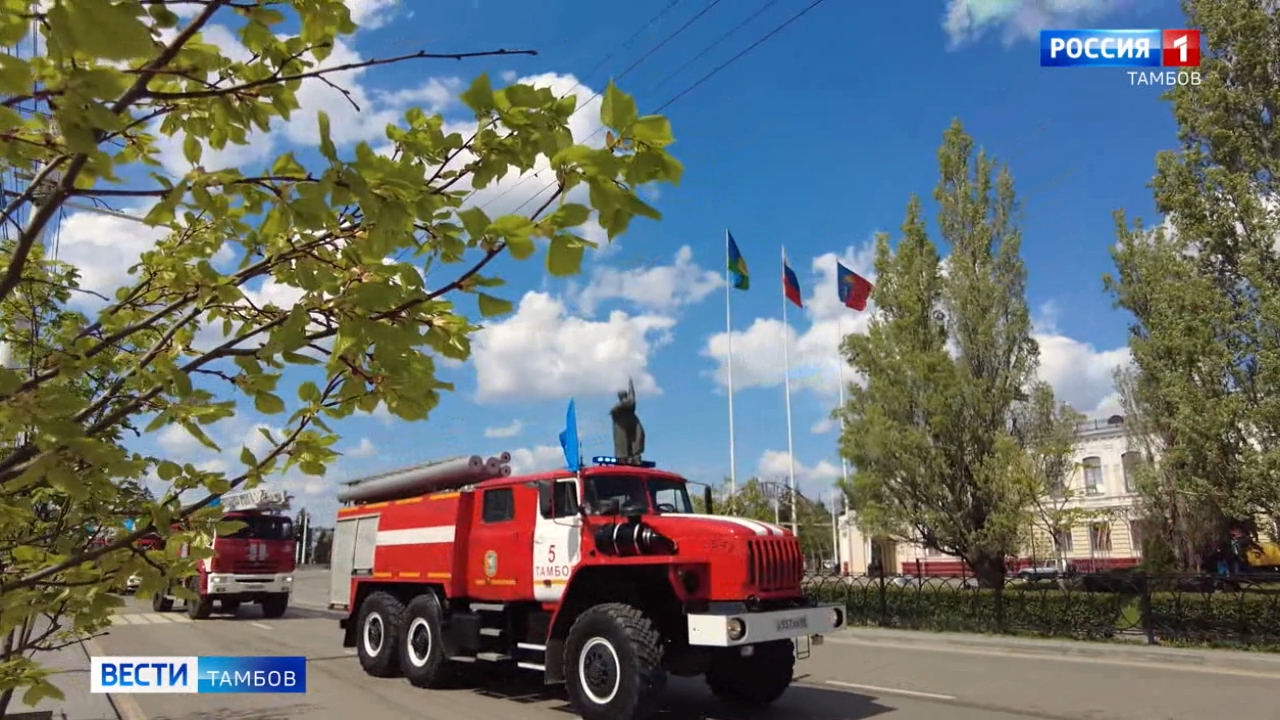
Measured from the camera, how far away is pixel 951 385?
19.5 meters

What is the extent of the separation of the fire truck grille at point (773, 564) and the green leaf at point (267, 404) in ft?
22.1

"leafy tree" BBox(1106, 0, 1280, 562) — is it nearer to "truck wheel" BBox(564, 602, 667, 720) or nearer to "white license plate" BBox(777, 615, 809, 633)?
"white license plate" BBox(777, 615, 809, 633)

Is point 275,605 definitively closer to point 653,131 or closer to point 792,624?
point 792,624

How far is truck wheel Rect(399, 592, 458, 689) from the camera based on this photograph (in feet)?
35.5

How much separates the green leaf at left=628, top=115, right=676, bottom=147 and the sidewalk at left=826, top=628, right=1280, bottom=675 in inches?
570

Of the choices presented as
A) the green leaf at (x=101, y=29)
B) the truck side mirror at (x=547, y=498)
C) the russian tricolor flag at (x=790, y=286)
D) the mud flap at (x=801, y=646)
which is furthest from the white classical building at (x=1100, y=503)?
the green leaf at (x=101, y=29)

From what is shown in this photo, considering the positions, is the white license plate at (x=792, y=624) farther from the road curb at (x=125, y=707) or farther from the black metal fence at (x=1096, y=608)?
the road curb at (x=125, y=707)

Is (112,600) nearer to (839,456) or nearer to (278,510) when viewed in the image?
(839,456)

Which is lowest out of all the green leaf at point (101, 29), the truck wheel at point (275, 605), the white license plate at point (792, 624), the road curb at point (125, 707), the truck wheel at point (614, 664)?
the truck wheel at point (275, 605)

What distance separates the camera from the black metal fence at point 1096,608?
46.7 ft

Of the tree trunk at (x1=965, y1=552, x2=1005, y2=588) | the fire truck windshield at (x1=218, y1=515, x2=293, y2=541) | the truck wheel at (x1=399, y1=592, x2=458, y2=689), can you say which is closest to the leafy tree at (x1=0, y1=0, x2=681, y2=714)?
the truck wheel at (x1=399, y1=592, x2=458, y2=689)

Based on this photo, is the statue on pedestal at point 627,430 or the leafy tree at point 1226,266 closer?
the statue on pedestal at point 627,430

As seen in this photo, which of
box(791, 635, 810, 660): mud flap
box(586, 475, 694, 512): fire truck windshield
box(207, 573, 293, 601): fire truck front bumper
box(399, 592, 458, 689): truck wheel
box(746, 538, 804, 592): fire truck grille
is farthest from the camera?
box(207, 573, 293, 601): fire truck front bumper

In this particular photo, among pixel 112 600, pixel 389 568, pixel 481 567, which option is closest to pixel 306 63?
pixel 112 600
